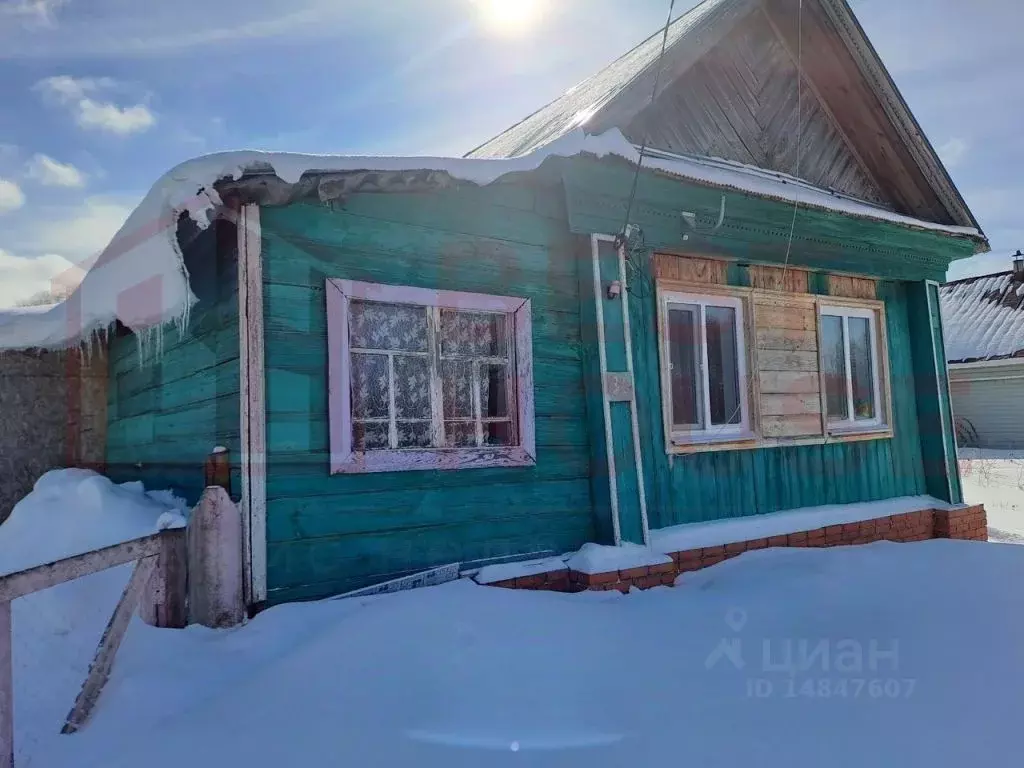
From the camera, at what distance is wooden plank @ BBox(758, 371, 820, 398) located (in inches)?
243

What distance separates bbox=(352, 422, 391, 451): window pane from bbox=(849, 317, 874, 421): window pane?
510cm

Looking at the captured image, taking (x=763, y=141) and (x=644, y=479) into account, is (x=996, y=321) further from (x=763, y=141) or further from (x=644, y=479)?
(x=644, y=479)

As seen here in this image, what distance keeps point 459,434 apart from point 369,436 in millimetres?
643

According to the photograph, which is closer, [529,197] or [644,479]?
[529,197]

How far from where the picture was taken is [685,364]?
229 inches

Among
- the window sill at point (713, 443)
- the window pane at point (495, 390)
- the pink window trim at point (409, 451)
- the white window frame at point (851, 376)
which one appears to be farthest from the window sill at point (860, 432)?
the window pane at point (495, 390)

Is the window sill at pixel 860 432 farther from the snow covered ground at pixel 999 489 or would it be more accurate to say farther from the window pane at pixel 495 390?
the window pane at pixel 495 390

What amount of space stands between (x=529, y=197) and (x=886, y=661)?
3.67m

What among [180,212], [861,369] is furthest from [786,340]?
[180,212]

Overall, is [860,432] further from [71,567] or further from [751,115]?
[71,567]

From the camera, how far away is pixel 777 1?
21.1 feet

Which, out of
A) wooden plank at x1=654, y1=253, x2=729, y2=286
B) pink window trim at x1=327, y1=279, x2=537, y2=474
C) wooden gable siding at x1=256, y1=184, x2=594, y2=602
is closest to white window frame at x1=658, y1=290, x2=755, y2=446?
wooden plank at x1=654, y1=253, x2=729, y2=286

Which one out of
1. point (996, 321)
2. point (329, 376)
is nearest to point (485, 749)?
point (329, 376)

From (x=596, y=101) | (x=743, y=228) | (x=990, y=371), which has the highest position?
(x=596, y=101)
